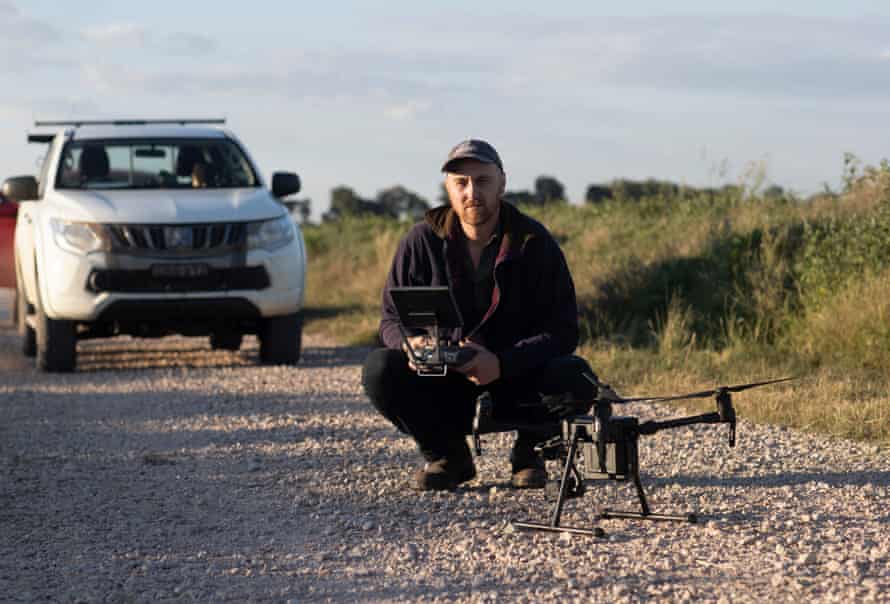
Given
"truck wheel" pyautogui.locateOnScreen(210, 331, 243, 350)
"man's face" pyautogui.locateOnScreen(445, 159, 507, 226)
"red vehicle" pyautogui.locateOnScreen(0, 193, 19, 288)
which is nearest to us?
"man's face" pyautogui.locateOnScreen(445, 159, 507, 226)

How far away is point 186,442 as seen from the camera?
28.1 ft

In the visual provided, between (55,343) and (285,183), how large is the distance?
2269 mm

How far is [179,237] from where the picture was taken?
39.4 ft

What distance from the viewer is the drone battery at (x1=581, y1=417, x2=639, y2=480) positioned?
5.76 meters

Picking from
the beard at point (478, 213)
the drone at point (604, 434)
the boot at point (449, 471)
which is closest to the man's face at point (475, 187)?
the beard at point (478, 213)

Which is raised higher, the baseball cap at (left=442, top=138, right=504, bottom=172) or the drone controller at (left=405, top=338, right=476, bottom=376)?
the baseball cap at (left=442, top=138, right=504, bottom=172)

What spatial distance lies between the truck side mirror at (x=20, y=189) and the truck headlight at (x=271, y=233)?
198 centimetres

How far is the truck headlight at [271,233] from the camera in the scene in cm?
1223

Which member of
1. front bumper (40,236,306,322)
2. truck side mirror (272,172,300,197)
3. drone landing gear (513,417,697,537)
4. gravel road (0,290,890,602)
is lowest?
gravel road (0,290,890,602)

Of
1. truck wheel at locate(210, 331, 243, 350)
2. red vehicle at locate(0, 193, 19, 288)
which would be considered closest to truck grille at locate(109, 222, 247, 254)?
truck wheel at locate(210, 331, 243, 350)

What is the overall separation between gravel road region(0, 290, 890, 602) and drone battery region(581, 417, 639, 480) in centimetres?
26

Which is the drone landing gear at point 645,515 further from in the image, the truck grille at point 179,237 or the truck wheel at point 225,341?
the truck wheel at point 225,341

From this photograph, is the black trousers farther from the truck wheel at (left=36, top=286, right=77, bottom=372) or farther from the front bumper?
the truck wheel at (left=36, top=286, right=77, bottom=372)

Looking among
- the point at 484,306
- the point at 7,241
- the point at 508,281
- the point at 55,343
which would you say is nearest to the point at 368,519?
the point at 484,306
